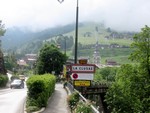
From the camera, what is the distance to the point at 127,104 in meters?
36.2

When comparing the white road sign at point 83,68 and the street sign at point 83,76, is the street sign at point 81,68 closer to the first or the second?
the white road sign at point 83,68

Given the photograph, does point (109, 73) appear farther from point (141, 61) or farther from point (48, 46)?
point (141, 61)

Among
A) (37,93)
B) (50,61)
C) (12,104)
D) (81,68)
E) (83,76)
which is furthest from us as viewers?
(50,61)

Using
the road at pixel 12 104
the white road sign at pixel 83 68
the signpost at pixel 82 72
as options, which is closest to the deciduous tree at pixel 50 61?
the road at pixel 12 104

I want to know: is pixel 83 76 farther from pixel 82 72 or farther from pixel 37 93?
pixel 37 93

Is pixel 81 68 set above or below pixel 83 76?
above

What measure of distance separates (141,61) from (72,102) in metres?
19.5

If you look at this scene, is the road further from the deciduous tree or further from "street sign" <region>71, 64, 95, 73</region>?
the deciduous tree

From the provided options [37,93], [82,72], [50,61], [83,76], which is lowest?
[37,93]

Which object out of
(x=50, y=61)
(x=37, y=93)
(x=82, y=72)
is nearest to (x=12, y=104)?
(x=37, y=93)

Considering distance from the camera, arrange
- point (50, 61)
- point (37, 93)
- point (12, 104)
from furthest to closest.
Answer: point (50, 61) < point (12, 104) < point (37, 93)

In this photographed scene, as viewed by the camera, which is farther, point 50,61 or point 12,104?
point 50,61

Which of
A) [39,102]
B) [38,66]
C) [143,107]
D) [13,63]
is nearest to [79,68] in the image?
[39,102]

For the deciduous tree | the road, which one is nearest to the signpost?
the road
